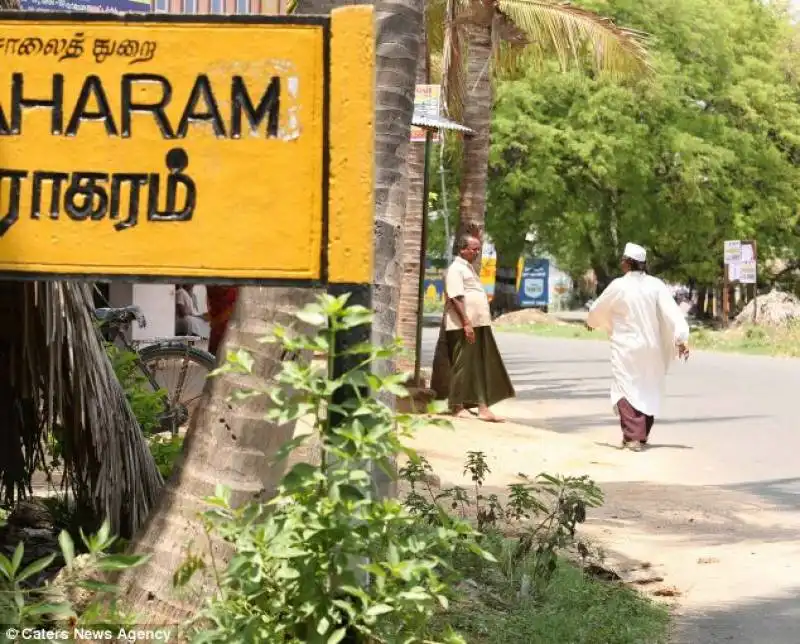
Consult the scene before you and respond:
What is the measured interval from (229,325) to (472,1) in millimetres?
15666

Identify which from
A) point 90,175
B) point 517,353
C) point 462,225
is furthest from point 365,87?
point 517,353

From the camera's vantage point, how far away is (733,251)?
38.9 metres

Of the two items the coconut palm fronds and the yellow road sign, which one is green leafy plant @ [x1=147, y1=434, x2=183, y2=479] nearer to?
the yellow road sign

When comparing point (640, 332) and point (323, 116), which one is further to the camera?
point (640, 332)

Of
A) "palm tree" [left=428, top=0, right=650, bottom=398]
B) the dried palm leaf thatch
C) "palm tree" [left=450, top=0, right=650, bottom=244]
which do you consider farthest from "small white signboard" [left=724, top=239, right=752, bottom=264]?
the dried palm leaf thatch

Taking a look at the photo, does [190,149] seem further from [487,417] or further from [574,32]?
[574,32]

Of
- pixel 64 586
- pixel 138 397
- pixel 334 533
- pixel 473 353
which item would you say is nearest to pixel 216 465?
pixel 64 586

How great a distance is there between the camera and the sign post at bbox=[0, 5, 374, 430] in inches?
160

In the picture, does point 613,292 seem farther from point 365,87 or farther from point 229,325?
point 365,87

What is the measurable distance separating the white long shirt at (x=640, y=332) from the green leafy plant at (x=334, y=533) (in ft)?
34.4

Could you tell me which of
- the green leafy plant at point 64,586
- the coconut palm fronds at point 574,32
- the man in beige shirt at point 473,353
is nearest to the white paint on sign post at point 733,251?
the coconut palm fronds at point 574,32

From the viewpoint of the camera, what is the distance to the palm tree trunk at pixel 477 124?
20.1m

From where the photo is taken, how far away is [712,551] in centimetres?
874

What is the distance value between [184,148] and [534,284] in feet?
207
